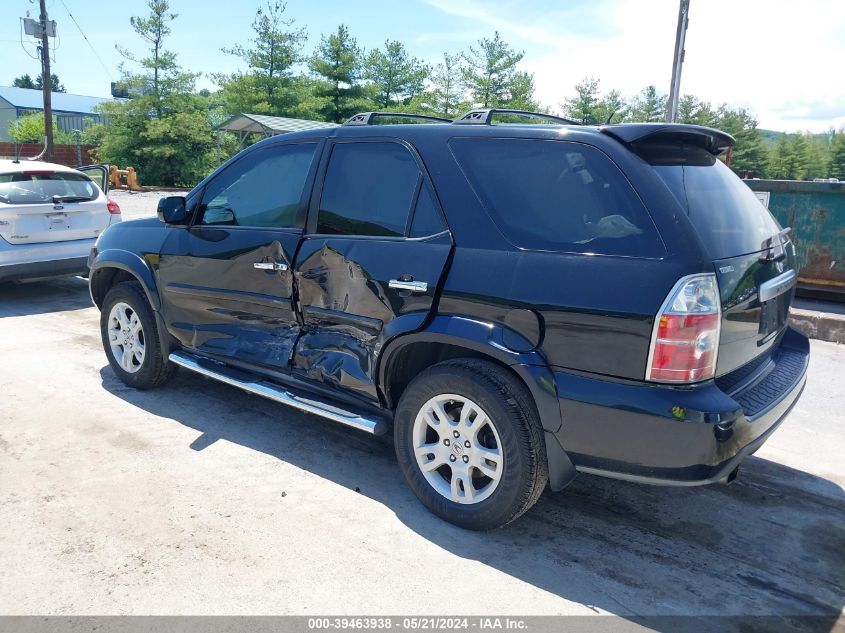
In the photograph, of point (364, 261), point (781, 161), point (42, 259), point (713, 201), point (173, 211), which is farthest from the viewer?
point (781, 161)

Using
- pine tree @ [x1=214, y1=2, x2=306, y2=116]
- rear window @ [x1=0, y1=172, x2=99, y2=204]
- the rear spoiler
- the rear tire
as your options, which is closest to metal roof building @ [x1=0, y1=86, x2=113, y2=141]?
pine tree @ [x1=214, y1=2, x2=306, y2=116]

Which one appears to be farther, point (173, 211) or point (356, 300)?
point (173, 211)

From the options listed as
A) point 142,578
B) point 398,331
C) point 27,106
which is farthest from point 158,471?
point 27,106

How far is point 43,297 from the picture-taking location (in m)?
8.45

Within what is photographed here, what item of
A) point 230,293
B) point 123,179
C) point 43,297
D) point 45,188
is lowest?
point 43,297

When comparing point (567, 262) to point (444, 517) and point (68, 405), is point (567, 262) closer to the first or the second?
point (444, 517)

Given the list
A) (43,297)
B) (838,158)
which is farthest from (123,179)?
(838,158)

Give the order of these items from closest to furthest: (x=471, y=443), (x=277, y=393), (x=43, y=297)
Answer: (x=471, y=443), (x=277, y=393), (x=43, y=297)

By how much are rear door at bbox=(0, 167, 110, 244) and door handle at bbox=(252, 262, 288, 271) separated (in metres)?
5.06

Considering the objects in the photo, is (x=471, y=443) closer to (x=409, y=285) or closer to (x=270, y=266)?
(x=409, y=285)

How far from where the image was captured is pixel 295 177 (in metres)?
3.98

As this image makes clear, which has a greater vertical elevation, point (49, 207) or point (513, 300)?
point (49, 207)

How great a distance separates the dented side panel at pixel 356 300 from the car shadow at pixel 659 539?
597mm

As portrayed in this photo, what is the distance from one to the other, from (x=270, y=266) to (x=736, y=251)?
96.4 inches
